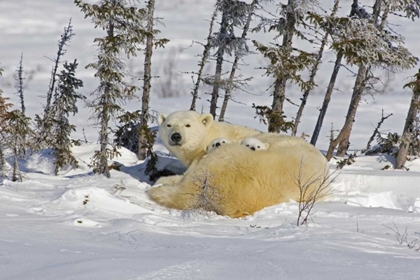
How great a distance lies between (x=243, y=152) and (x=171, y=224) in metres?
1.94

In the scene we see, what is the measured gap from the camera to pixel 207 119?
9297 mm

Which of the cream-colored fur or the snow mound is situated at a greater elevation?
the cream-colored fur

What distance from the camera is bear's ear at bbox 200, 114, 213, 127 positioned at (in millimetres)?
9234

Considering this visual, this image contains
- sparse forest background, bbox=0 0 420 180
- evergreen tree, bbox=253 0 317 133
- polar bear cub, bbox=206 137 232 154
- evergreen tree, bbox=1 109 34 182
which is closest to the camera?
polar bear cub, bbox=206 137 232 154

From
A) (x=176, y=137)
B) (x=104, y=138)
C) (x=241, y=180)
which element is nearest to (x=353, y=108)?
(x=176, y=137)

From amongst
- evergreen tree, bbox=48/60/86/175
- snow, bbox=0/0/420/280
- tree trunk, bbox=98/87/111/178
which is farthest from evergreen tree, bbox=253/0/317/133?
evergreen tree, bbox=48/60/86/175

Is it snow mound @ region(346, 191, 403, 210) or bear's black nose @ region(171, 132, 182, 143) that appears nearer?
snow mound @ region(346, 191, 403, 210)

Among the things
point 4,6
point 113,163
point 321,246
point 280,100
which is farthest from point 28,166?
point 4,6

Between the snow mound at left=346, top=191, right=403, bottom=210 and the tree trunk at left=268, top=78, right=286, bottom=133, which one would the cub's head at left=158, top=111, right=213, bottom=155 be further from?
the tree trunk at left=268, top=78, right=286, bottom=133

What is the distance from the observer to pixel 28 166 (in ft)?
40.2

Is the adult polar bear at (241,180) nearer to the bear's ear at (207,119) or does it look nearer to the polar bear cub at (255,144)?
the polar bear cub at (255,144)

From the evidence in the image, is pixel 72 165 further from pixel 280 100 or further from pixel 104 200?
pixel 104 200

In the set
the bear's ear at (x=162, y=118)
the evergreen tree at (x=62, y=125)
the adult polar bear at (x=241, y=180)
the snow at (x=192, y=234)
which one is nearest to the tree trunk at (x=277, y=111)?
the snow at (x=192, y=234)

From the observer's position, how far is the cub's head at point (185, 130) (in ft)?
29.6
